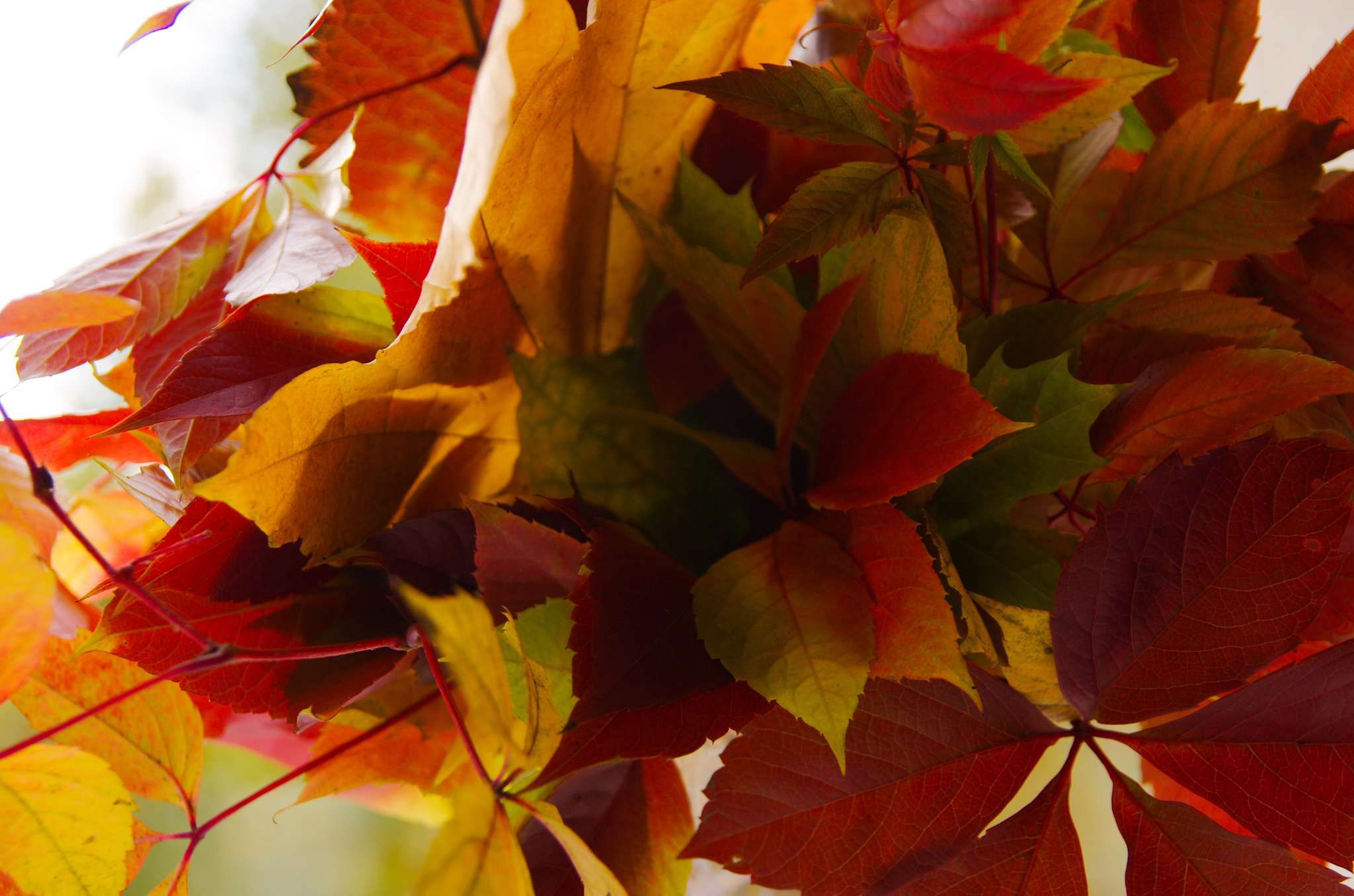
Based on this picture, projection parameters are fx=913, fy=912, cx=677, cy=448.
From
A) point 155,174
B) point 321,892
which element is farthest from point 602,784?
point 155,174

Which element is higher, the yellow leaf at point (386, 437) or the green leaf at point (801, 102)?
the green leaf at point (801, 102)

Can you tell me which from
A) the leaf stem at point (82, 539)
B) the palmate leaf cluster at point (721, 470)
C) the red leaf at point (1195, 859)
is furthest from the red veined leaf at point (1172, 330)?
the leaf stem at point (82, 539)

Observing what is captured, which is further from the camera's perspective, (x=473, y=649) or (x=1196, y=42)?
(x=1196, y=42)

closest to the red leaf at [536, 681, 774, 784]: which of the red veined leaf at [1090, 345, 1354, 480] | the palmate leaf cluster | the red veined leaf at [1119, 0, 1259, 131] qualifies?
the palmate leaf cluster

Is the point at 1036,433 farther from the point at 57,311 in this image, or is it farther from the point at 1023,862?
the point at 57,311

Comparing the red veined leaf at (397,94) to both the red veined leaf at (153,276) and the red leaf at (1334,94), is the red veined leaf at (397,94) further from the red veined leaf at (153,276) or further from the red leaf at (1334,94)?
the red leaf at (1334,94)

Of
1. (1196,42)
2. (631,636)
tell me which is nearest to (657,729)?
(631,636)
